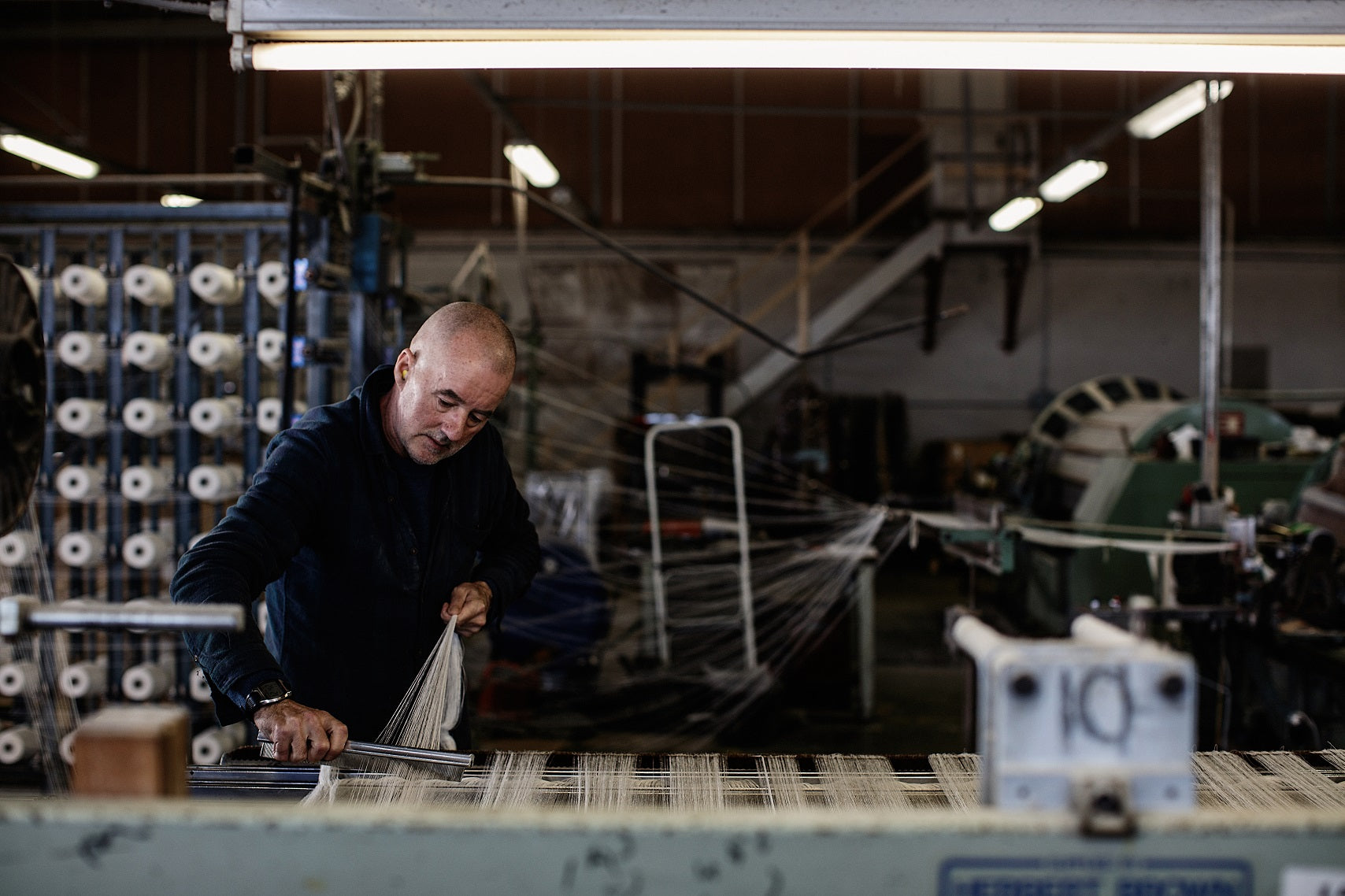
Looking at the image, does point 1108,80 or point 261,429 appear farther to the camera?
point 1108,80

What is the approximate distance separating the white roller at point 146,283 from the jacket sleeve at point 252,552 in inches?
82.6

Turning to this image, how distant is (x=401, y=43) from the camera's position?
4.77 feet

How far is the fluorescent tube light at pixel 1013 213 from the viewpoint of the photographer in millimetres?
6918

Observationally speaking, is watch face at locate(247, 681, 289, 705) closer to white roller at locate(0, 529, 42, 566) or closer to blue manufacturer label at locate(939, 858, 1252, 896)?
blue manufacturer label at locate(939, 858, 1252, 896)

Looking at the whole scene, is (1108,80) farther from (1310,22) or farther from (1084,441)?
(1310,22)

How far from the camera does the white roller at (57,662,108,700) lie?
341 centimetres

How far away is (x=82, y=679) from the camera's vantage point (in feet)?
11.2

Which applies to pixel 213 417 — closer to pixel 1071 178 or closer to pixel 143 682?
pixel 143 682

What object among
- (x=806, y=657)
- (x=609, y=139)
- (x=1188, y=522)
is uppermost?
(x=609, y=139)

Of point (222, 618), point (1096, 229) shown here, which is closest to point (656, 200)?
point (1096, 229)

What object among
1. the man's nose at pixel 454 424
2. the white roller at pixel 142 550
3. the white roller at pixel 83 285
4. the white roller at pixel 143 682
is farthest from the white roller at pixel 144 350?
the man's nose at pixel 454 424

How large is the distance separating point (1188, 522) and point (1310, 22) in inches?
105

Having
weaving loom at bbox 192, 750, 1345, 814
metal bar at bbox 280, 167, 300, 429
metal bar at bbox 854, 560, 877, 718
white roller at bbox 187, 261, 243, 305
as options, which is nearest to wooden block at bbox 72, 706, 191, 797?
weaving loom at bbox 192, 750, 1345, 814

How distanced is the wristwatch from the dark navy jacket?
10.9 inches
